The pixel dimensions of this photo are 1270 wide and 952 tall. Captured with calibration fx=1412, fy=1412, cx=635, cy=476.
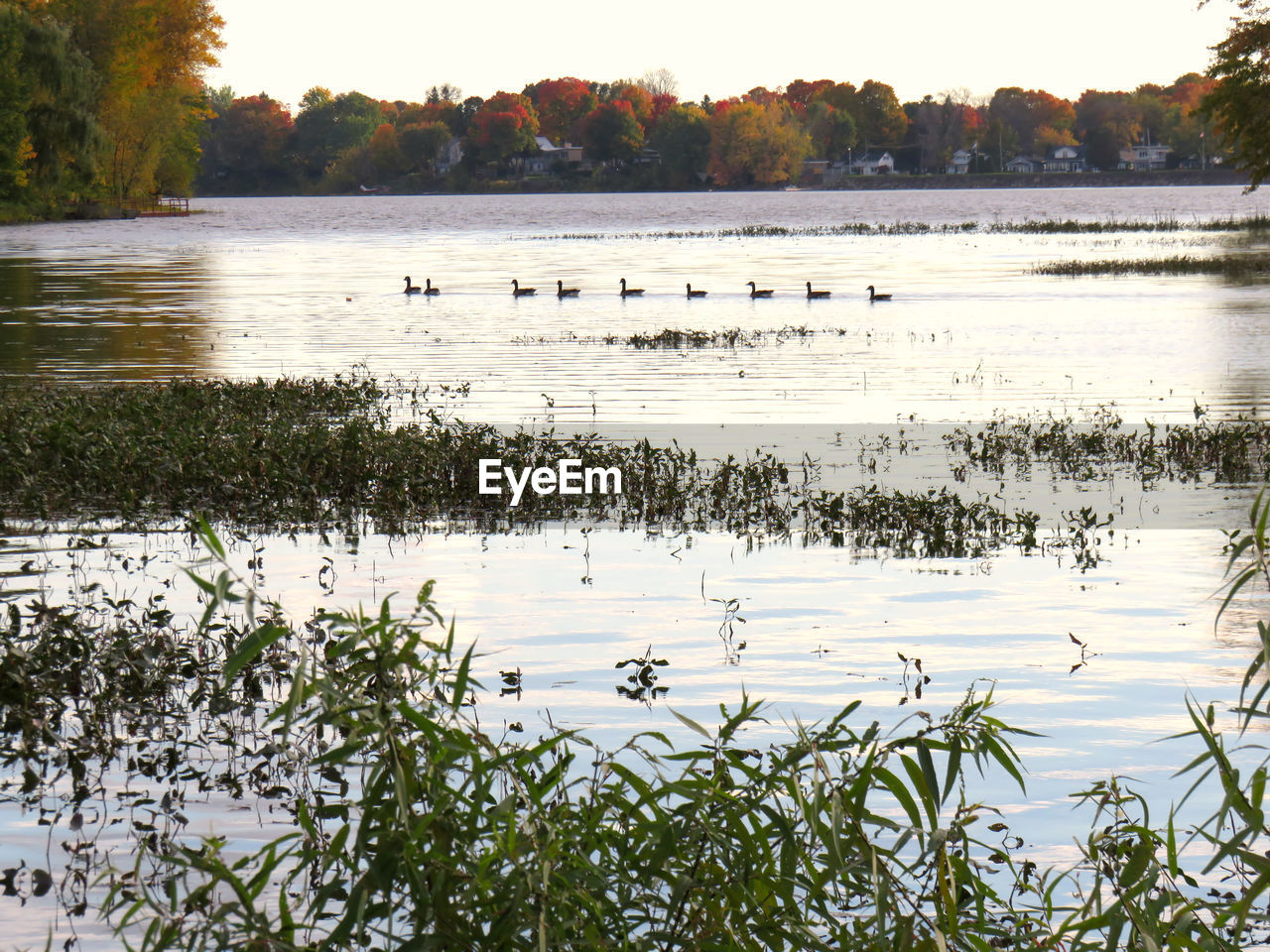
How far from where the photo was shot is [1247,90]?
50062 millimetres

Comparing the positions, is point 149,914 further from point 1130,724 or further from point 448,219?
point 448,219

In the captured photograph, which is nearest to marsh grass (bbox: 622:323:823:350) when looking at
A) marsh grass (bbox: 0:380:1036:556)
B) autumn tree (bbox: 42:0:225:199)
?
marsh grass (bbox: 0:380:1036:556)

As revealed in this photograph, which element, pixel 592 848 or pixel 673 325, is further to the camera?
pixel 673 325

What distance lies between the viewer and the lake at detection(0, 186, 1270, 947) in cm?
779

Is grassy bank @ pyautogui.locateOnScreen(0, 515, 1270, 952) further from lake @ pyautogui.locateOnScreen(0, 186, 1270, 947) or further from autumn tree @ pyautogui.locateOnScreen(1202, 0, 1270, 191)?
autumn tree @ pyautogui.locateOnScreen(1202, 0, 1270, 191)

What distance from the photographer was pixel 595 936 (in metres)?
3.55

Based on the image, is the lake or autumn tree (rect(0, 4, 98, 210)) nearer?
the lake

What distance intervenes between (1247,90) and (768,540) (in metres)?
45.7

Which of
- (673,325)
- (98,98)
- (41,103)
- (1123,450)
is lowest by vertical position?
(1123,450)

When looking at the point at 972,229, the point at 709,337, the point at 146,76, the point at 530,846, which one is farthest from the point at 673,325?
the point at 146,76

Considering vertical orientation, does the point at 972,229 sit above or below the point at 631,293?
above

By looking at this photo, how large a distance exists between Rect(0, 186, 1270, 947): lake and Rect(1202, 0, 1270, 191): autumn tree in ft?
27.2

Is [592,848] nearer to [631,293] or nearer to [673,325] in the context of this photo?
[673,325]

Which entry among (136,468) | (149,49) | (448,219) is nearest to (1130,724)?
(136,468)
